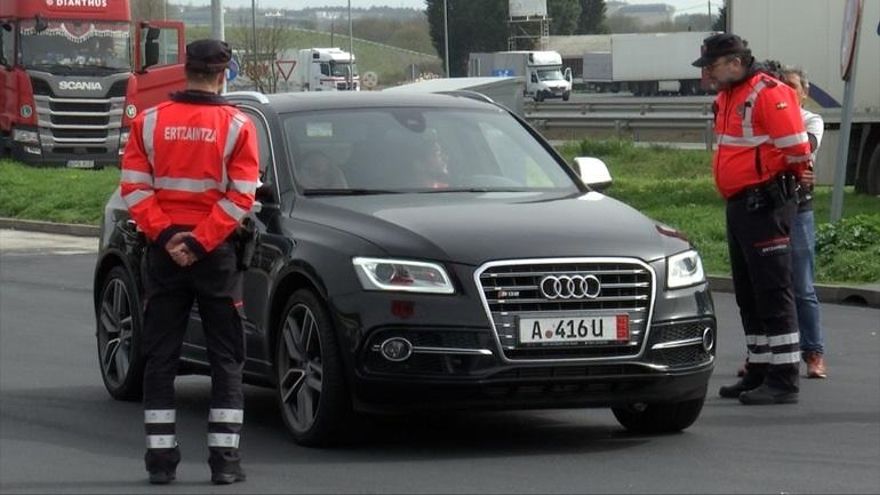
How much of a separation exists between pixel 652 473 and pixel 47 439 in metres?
2.79

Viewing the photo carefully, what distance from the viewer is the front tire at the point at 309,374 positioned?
335 inches

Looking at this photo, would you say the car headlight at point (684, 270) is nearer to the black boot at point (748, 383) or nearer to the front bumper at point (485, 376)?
the front bumper at point (485, 376)

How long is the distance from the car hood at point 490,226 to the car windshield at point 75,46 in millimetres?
27600

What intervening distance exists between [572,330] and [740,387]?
238 cm

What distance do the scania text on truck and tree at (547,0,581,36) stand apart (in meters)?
102

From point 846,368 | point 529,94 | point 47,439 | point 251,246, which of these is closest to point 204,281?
point 251,246

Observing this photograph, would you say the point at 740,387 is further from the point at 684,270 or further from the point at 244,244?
the point at 244,244

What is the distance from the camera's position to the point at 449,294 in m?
8.31

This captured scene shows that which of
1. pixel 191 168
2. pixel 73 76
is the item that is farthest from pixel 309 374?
pixel 73 76

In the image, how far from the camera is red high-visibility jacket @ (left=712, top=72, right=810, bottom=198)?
401 inches

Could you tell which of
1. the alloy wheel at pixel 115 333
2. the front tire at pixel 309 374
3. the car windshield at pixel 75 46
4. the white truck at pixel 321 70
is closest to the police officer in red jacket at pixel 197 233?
the front tire at pixel 309 374

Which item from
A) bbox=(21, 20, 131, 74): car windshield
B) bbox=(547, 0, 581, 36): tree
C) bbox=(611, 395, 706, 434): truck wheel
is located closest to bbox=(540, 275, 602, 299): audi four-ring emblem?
bbox=(611, 395, 706, 434): truck wheel

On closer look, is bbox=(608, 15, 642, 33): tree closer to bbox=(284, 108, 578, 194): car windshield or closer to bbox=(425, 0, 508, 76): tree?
bbox=(425, 0, 508, 76): tree

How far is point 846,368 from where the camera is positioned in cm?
1185
